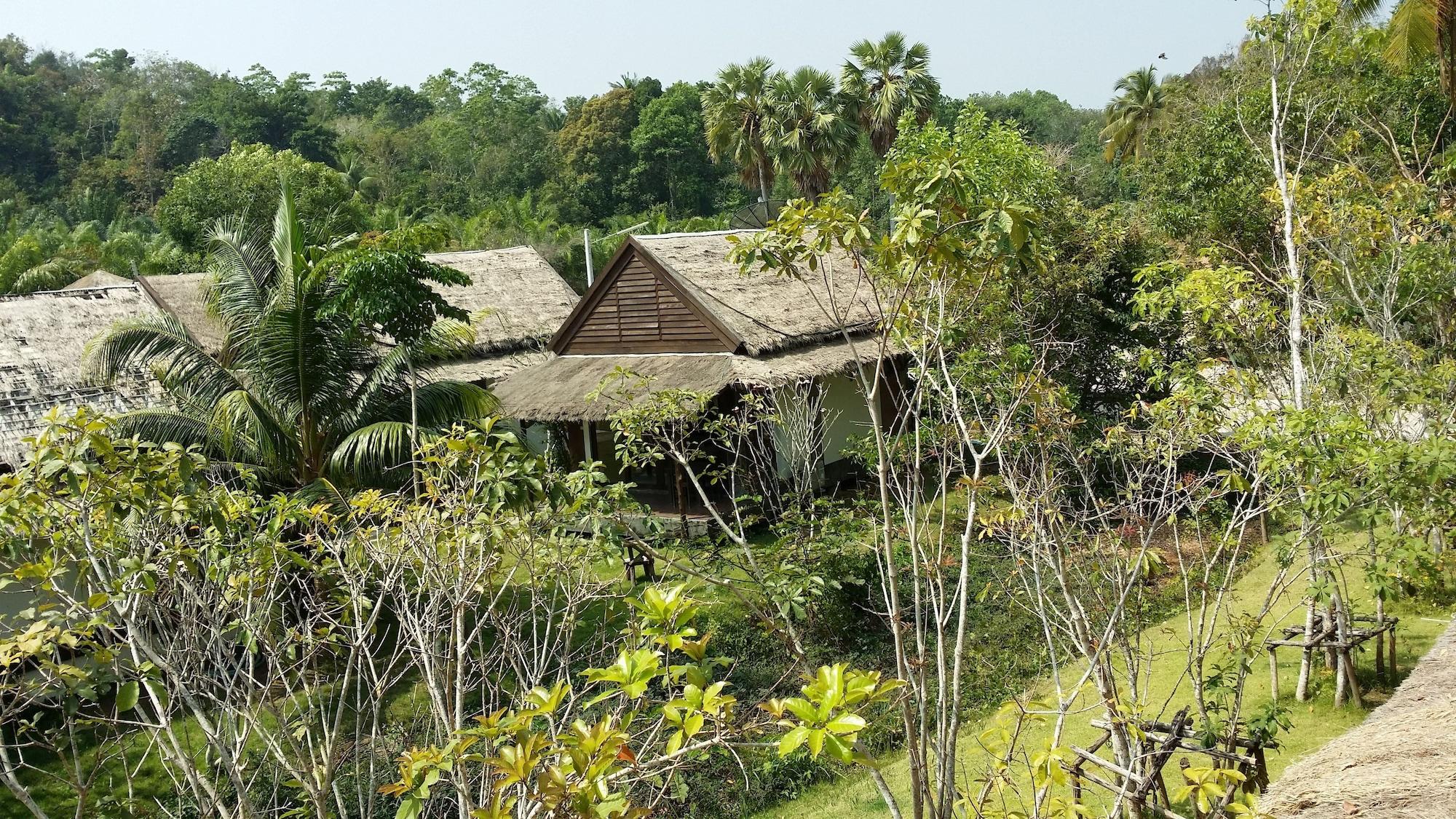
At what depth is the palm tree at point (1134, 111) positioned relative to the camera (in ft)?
108

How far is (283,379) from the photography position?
396 inches

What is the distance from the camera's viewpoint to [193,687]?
4188mm

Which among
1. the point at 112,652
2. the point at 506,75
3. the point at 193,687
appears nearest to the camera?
the point at 112,652

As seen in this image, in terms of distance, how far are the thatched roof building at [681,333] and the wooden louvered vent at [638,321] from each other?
0.04 ft

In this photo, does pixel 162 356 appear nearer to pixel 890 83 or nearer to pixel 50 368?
pixel 50 368

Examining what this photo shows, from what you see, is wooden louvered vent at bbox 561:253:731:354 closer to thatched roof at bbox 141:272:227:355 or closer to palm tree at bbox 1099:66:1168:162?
thatched roof at bbox 141:272:227:355

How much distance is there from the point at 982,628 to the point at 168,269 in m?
23.9

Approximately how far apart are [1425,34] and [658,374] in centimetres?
958

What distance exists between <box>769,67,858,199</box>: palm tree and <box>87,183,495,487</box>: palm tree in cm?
1594

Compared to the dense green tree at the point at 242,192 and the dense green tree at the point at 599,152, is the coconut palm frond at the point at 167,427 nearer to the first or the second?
the dense green tree at the point at 242,192

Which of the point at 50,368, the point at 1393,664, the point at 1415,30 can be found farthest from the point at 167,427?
the point at 1415,30

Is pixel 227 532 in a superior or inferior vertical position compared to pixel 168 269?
inferior

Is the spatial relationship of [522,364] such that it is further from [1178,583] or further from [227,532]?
[227,532]

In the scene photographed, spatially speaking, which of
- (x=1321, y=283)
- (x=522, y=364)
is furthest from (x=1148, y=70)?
(x=1321, y=283)
